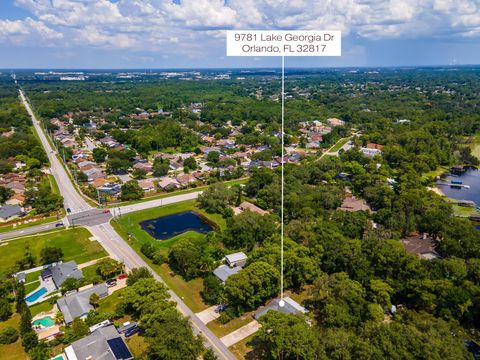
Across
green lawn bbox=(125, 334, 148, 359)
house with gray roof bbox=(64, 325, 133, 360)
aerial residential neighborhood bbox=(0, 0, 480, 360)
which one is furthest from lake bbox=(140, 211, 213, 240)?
house with gray roof bbox=(64, 325, 133, 360)

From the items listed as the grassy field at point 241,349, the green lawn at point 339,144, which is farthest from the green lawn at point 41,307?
the green lawn at point 339,144

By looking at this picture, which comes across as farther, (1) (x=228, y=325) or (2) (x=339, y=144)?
(2) (x=339, y=144)

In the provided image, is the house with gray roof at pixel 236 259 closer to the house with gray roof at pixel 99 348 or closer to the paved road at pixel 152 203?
the house with gray roof at pixel 99 348

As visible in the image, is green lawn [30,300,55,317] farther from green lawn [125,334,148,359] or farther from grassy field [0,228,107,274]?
green lawn [125,334,148,359]

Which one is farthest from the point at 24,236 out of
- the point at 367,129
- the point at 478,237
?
the point at 367,129

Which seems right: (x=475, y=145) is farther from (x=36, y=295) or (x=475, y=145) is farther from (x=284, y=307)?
(x=36, y=295)

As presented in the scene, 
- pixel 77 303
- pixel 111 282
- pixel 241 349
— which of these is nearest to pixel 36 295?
pixel 77 303
